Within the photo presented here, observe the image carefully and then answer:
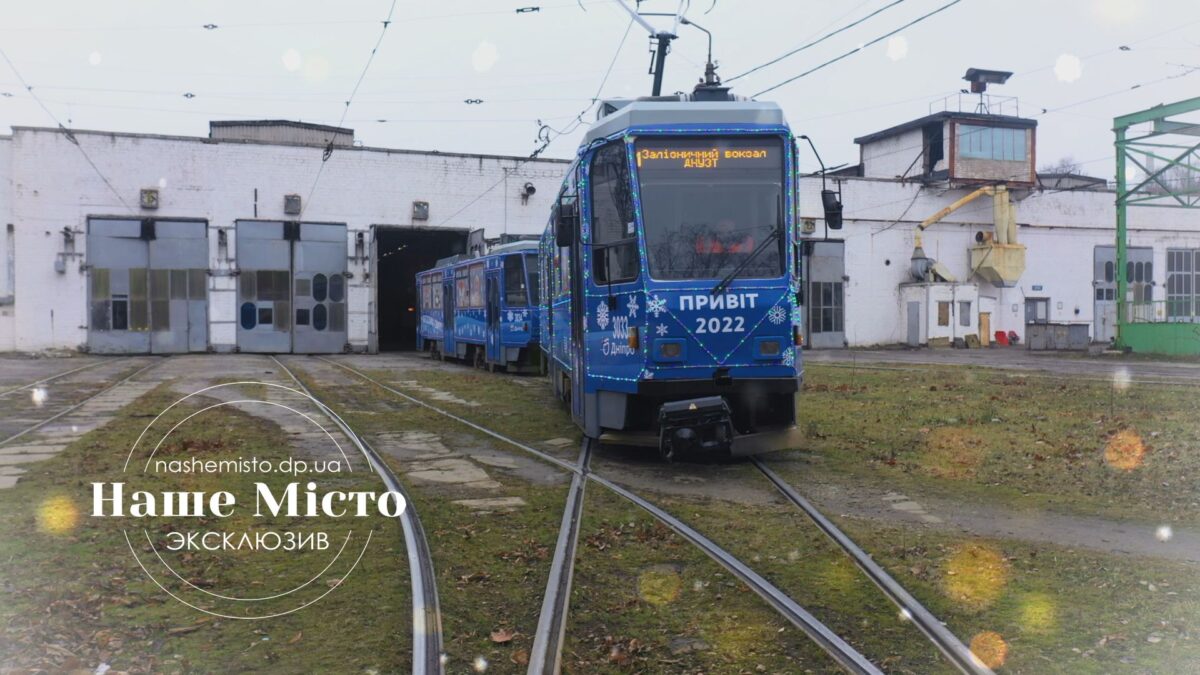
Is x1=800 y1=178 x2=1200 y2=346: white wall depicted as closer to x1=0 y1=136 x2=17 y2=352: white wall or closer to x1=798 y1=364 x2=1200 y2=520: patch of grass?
x1=798 y1=364 x2=1200 y2=520: patch of grass

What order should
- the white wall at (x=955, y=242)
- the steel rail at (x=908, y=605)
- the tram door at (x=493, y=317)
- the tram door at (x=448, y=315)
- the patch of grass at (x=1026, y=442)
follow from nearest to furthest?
the steel rail at (x=908, y=605)
the patch of grass at (x=1026, y=442)
the tram door at (x=493, y=317)
the tram door at (x=448, y=315)
the white wall at (x=955, y=242)

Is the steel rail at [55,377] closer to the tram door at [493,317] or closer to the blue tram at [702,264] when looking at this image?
the tram door at [493,317]

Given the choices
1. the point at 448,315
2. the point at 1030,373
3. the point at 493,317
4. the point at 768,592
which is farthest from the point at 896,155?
the point at 768,592

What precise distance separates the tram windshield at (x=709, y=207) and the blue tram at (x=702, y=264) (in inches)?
0.4

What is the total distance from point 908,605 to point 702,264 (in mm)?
5131

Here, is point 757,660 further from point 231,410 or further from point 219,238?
point 219,238

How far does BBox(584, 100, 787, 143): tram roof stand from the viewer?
1016 centimetres

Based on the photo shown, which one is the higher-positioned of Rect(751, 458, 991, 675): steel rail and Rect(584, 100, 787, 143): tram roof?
Rect(584, 100, 787, 143): tram roof

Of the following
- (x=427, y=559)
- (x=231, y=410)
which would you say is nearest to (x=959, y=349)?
(x=231, y=410)

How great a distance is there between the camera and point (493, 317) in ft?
87.3

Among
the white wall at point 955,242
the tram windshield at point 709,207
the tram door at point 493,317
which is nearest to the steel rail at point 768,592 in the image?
the tram windshield at point 709,207

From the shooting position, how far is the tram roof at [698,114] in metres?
10.2

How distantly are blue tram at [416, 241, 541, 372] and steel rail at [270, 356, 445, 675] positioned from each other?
610 inches

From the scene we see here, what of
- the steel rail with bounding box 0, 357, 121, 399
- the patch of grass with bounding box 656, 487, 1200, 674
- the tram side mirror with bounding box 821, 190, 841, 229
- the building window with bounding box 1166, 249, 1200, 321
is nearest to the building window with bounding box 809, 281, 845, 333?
the building window with bounding box 1166, 249, 1200, 321
